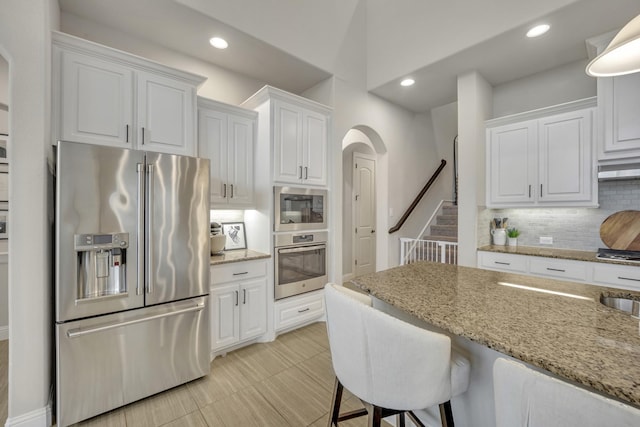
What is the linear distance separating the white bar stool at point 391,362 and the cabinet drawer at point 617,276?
236cm

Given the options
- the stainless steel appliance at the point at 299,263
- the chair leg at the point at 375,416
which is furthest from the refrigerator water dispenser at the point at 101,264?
the chair leg at the point at 375,416

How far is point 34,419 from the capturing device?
165 centimetres

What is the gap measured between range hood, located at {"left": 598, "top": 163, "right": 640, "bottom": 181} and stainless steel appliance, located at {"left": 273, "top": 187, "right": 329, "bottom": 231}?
2752mm

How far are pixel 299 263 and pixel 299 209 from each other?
1.99 feet

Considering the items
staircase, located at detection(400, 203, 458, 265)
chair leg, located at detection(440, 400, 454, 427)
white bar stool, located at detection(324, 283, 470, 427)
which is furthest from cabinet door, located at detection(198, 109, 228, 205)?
staircase, located at detection(400, 203, 458, 265)

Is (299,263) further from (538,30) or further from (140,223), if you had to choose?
(538,30)

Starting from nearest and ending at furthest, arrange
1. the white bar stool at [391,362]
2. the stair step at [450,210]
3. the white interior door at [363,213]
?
the white bar stool at [391,362] → the stair step at [450,210] → the white interior door at [363,213]

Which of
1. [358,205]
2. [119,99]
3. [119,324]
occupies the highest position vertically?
[119,99]

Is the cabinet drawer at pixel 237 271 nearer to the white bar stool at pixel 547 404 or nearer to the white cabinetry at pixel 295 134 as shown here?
the white cabinetry at pixel 295 134

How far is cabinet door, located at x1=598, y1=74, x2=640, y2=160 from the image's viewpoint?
2.40m

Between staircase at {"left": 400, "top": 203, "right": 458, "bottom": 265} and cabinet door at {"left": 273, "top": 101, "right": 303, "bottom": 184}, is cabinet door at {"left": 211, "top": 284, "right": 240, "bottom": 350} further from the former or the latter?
staircase at {"left": 400, "top": 203, "right": 458, "bottom": 265}

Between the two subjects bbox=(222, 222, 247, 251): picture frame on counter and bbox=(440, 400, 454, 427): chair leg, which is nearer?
bbox=(440, 400, 454, 427): chair leg

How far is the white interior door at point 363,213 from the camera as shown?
533 centimetres

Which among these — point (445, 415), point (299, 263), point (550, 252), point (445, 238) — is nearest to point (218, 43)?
point (299, 263)
